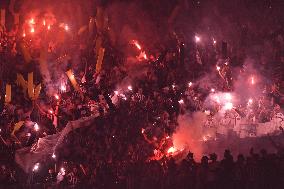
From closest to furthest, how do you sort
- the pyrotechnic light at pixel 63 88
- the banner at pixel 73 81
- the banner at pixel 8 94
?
the banner at pixel 8 94 < the banner at pixel 73 81 < the pyrotechnic light at pixel 63 88

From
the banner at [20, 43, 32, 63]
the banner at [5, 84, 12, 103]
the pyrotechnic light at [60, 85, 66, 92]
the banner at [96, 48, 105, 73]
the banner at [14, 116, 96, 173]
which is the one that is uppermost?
the banner at [20, 43, 32, 63]

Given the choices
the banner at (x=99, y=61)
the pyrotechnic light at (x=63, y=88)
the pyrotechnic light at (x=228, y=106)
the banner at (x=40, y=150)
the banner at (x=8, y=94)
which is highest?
the banner at (x=99, y=61)

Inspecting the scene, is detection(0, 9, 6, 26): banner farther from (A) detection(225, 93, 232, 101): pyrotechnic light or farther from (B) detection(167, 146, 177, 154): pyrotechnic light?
(A) detection(225, 93, 232, 101): pyrotechnic light

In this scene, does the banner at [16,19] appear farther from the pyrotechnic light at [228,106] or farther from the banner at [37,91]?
the pyrotechnic light at [228,106]

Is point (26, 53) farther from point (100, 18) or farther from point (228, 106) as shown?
point (228, 106)

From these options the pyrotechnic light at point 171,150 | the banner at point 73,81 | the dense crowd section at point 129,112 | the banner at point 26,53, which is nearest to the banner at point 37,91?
the dense crowd section at point 129,112

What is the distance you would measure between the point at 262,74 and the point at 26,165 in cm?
805

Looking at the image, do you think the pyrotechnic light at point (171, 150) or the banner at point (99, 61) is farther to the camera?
the banner at point (99, 61)

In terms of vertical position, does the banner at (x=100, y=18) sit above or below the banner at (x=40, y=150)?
above

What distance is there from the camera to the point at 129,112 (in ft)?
30.5

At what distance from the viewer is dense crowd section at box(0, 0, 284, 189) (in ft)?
21.8

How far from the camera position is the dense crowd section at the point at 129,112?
665cm

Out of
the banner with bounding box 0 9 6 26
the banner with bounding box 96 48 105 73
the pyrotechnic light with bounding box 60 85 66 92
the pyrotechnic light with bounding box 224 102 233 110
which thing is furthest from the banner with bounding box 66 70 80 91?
the pyrotechnic light with bounding box 224 102 233 110

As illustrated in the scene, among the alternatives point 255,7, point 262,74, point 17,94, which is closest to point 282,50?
point 262,74
